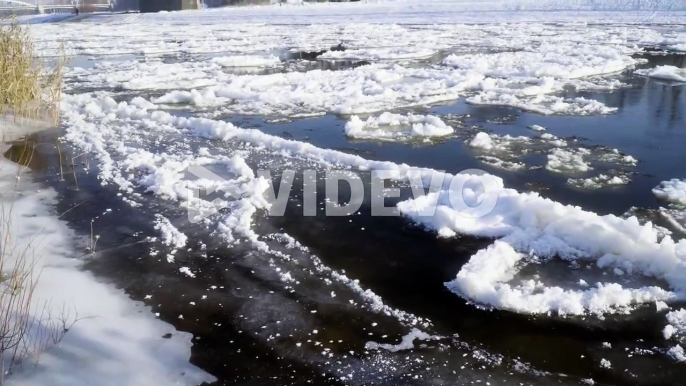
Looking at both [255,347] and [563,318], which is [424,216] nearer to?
[563,318]

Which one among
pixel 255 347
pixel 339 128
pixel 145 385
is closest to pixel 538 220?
pixel 255 347

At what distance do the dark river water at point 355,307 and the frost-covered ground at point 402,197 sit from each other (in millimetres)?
21

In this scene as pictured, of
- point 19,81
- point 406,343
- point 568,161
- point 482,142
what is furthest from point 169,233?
point 19,81

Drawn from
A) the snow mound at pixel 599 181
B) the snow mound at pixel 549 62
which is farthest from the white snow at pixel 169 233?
the snow mound at pixel 549 62

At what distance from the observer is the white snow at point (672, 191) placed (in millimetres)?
5129

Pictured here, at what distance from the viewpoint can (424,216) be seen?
4852 mm

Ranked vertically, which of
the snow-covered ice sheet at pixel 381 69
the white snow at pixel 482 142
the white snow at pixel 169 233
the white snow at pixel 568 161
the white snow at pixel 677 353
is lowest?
the white snow at pixel 677 353

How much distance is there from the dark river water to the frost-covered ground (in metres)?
0.02

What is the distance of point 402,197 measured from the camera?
17.6 feet

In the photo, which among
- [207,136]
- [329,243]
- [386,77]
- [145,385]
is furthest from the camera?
[386,77]

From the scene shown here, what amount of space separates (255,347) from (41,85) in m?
8.10

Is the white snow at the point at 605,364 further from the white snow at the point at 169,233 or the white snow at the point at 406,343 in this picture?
the white snow at the point at 169,233

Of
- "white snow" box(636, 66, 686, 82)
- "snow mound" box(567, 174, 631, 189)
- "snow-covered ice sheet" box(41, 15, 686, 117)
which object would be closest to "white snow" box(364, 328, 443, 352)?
"snow mound" box(567, 174, 631, 189)

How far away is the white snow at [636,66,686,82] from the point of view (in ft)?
36.4
